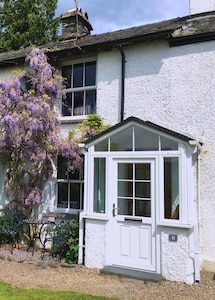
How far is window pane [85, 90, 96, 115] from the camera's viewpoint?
9180mm

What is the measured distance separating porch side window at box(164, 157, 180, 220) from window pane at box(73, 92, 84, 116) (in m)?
3.83

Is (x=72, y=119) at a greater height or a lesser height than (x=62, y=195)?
greater

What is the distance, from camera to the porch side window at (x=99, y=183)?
725 centimetres

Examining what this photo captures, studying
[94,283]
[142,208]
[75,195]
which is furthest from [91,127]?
[94,283]

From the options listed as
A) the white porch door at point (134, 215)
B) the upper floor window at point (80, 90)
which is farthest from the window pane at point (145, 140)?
the upper floor window at point (80, 90)

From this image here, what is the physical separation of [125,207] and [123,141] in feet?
5.37

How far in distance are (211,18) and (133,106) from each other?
10.7 feet

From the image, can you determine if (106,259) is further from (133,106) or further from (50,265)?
(133,106)

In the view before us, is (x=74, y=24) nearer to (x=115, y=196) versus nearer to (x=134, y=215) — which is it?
(x=115, y=196)

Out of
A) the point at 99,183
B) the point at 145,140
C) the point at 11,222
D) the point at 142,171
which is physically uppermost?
the point at 145,140

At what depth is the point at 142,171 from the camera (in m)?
6.93

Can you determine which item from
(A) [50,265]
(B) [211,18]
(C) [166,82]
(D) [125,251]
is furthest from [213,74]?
(A) [50,265]

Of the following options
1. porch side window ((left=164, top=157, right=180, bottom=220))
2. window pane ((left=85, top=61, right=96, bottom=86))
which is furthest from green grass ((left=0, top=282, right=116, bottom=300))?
window pane ((left=85, top=61, right=96, bottom=86))

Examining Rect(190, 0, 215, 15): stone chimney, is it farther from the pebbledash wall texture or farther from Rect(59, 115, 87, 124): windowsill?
Rect(59, 115, 87, 124): windowsill
